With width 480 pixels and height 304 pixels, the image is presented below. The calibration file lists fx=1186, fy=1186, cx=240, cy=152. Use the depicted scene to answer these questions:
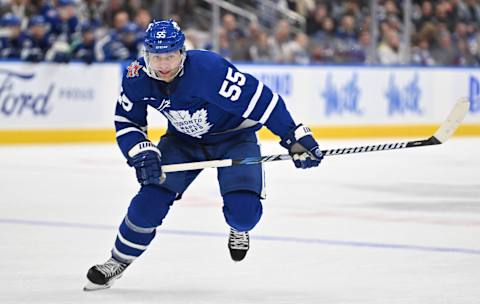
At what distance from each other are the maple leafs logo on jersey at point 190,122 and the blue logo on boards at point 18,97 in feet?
25.9

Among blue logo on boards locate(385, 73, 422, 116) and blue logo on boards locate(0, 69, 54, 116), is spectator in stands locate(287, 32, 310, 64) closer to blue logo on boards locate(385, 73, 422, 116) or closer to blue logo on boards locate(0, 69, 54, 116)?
blue logo on boards locate(385, 73, 422, 116)

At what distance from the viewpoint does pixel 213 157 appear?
4770 mm

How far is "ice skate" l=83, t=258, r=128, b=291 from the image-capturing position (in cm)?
436

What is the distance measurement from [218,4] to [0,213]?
7289mm

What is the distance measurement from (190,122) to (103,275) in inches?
26.8

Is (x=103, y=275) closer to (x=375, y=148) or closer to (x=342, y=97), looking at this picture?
(x=375, y=148)

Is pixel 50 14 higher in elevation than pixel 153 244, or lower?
lower

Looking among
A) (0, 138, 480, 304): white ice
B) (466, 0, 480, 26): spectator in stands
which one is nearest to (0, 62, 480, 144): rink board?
(466, 0, 480, 26): spectator in stands

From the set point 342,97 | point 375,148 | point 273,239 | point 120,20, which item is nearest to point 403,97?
point 342,97

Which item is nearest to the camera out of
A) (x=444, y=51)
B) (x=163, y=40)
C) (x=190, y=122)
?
(x=163, y=40)

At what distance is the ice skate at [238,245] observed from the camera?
16.0 ft

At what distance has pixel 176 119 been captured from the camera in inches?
181

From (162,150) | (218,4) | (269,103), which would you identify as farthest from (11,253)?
(218,4)

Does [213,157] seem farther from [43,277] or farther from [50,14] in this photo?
[50,14]
